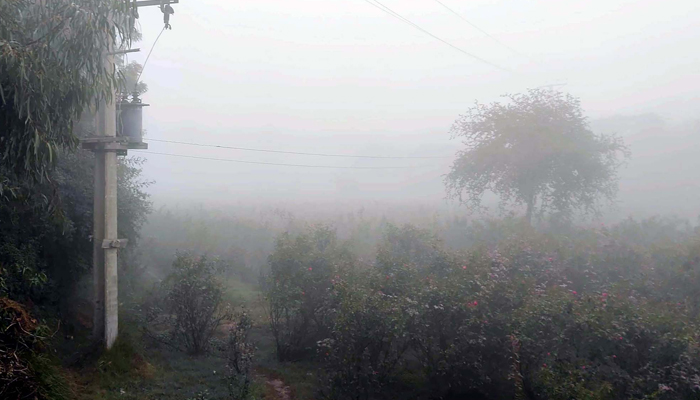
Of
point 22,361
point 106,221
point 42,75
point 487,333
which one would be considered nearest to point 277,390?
point 487,333

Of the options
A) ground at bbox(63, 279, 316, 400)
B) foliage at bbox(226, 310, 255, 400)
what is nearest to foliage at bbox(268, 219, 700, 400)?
ground at bbox(63, 279, 316, 400)

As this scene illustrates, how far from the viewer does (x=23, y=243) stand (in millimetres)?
7805

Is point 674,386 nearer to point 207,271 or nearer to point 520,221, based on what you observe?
point 207,271

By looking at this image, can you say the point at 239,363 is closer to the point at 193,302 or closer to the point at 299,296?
the point at 193,302

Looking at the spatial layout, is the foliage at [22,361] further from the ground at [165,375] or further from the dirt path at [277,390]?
the dirt path at [277,390]

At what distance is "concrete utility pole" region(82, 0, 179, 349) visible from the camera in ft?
24.8

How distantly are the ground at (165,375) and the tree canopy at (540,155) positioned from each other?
1212 cm

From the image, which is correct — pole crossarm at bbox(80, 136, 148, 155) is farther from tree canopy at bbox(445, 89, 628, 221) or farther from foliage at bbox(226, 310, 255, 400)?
tree canopy at bbox(445, 89, 628, 221)

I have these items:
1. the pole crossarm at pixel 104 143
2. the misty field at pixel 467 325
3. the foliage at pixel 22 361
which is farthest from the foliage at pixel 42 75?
the misty field at pixel 467 325

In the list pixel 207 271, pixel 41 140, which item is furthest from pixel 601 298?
pixel 41 140

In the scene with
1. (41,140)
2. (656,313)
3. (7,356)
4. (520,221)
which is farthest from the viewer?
(520,221)

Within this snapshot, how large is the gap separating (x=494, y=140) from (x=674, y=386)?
13.9m

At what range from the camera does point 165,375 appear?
762cm

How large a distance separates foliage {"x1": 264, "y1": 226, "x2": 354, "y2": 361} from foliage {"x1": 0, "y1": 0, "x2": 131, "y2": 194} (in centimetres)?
439
